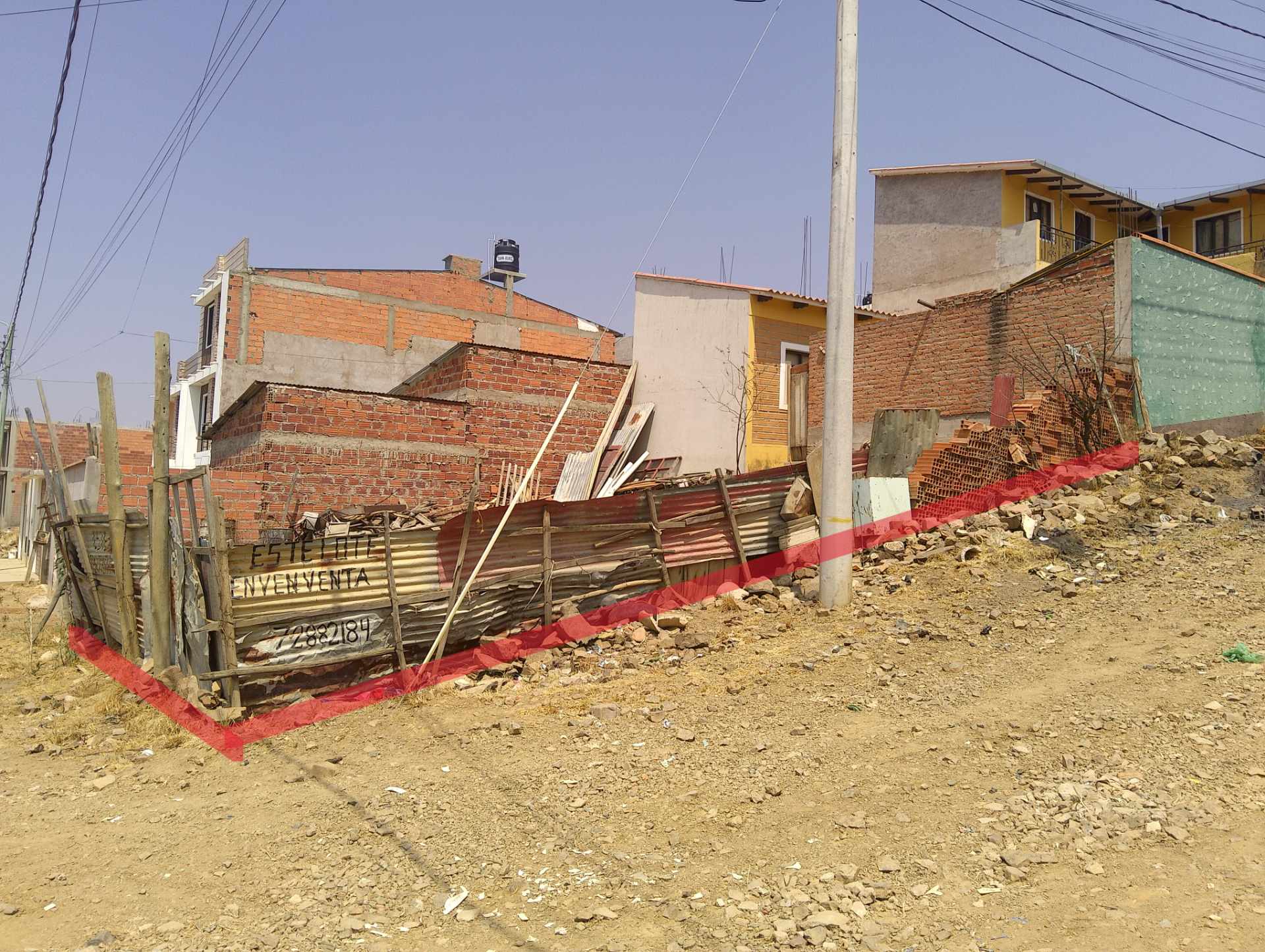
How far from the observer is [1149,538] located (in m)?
8.37

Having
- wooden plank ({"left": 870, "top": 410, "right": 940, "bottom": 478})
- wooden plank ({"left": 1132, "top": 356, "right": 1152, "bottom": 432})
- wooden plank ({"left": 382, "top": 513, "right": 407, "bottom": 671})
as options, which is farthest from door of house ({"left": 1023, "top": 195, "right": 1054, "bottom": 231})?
wooden plank ({"left": 382, "top": 513, "right": 407, "bottom": 671})

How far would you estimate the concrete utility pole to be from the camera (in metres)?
7.96

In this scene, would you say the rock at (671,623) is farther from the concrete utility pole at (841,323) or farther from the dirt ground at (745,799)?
the concrete utility pole at (841,323)

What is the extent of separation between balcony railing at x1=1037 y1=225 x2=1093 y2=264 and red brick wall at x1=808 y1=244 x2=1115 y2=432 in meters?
10.5

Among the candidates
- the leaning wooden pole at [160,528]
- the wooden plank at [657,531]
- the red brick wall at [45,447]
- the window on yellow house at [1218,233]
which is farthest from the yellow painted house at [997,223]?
the red brick wall at [45,447]

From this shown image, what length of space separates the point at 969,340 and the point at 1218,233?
19.7 meters

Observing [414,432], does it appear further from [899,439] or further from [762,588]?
[899,439]

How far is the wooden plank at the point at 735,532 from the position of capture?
29.7ft

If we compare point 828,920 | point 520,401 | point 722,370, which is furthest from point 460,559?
point 722,370

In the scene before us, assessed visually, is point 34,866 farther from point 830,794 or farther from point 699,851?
point 830,794

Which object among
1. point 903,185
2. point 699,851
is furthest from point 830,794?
point 903,185

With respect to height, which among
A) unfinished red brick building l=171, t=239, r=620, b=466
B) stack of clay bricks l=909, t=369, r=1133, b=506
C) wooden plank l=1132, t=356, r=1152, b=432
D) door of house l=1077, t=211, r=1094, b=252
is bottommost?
stack of clay bricks l=909, t=369, r=1133, b=506

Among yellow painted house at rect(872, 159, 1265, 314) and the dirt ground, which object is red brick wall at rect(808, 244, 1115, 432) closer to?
the dirt ground

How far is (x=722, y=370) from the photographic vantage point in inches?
564
